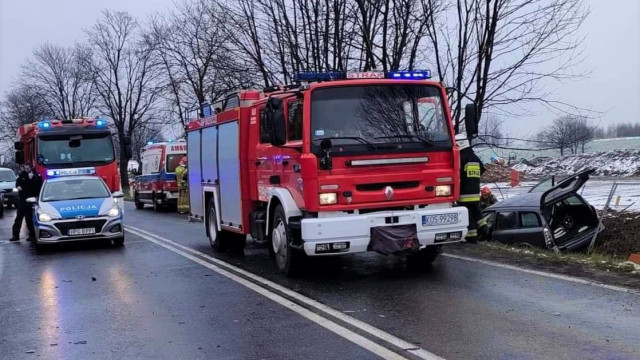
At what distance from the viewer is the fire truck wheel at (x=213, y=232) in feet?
38.9

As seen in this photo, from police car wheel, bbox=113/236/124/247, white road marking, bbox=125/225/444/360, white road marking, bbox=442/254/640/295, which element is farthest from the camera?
police car wheel, bbox=113/236/124/247

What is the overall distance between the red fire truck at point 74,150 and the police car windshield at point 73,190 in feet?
13.9

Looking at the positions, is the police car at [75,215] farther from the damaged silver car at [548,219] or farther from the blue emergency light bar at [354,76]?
the damaged silver car at [548,219]

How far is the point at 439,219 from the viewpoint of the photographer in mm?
8125

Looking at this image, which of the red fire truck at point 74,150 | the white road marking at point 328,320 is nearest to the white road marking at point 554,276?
the white road marking at point 328,320

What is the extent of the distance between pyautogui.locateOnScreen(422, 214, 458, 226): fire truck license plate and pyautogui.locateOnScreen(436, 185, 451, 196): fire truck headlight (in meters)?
0.32

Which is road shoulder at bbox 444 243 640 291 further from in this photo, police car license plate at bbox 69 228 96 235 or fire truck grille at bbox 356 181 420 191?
police car license plate at bbox 69 228 96 235

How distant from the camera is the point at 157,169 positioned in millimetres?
26062

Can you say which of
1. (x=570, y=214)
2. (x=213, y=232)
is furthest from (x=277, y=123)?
(x=570, y=214)

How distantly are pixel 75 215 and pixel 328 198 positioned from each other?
722 cm

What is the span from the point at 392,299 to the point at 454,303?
0.70 meters

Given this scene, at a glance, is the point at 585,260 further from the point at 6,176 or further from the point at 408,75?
the point at 6,176

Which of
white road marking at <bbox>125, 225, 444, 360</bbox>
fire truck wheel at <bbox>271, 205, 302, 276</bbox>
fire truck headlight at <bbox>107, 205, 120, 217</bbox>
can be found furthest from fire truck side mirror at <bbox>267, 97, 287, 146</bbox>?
fire truck headlight at <bbox>107, 205, 120, 217</bbox>

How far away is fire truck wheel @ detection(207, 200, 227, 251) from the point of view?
11.9 m
